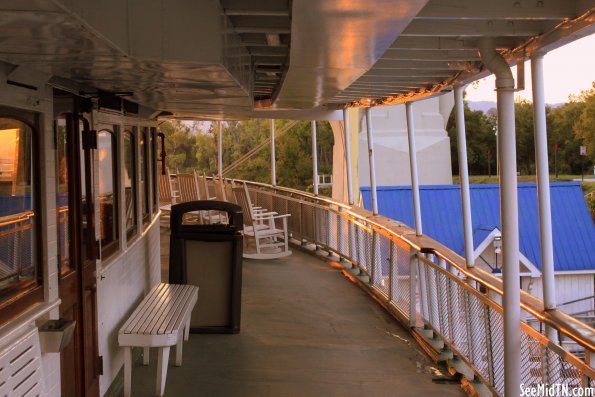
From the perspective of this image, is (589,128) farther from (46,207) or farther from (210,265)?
(46,207)

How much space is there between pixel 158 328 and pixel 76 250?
0.98m

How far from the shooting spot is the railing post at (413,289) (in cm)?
650

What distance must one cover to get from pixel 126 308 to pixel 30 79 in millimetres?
2844

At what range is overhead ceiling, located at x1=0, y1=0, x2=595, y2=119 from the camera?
2420 mm

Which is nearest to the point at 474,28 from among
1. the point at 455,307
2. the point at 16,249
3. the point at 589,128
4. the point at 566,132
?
the point at 455,307

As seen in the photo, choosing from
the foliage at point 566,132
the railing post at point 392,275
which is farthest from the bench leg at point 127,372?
the foliage at point 566,132

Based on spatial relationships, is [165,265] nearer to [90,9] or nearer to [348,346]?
[348,346]

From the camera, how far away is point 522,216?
16.2m

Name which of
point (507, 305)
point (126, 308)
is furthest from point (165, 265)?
point (507, 305)

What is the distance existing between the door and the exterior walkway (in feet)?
3.05

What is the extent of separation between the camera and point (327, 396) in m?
5.04

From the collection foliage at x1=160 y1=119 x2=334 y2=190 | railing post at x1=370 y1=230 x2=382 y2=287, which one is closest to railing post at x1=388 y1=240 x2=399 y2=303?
railing post at x1=370 y1=230 x2=382 y2=287

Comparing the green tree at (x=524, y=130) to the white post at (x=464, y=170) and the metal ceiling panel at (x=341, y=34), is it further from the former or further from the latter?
the metal ceiling panel at (x=341, y=34)

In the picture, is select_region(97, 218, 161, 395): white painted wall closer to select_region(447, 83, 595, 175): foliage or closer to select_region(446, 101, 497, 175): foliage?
select_region(447, 83, 595, 175): foliage
